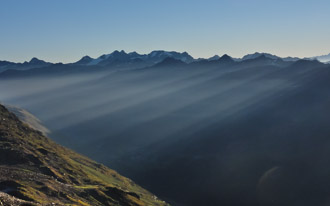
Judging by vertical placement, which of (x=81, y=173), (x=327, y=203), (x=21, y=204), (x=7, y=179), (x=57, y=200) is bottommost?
(x=327, y=203)

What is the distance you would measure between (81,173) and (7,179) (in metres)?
60.3

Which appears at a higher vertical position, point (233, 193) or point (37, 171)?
point (37, 171)

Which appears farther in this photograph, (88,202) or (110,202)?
(110,202)

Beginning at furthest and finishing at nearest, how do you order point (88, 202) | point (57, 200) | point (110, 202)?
point (110, 202), point (88, 202), point (57, 200)

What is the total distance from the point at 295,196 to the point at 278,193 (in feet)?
29.7

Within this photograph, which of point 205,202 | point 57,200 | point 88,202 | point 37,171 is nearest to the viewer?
point 57,200

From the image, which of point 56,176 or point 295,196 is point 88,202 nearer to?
point 56,176

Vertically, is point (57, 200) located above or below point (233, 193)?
above

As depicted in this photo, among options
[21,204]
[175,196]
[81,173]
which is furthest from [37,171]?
[175,196]

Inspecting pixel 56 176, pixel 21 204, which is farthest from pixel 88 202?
pixel 21 204

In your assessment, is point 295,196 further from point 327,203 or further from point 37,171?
point 37,171

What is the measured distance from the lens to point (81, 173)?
456 feet

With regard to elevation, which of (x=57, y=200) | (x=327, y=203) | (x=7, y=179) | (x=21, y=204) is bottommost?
(x=327, y=203)

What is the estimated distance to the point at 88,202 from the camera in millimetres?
87500
